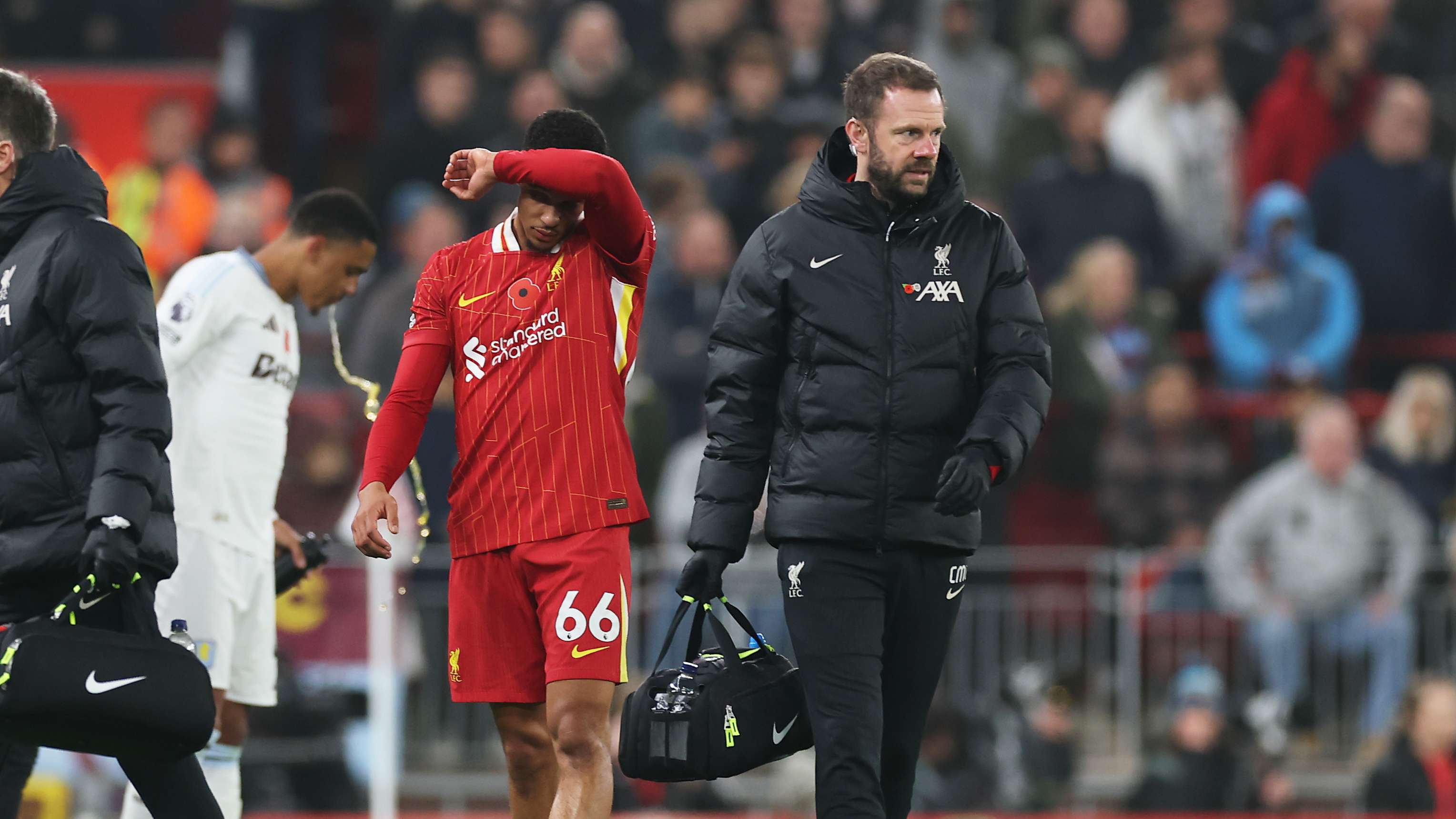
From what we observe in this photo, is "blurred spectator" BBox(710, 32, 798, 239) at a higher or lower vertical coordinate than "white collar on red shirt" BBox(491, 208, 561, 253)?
higher

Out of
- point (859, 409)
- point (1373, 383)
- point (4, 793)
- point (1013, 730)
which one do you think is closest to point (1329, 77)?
point (1373, 383)

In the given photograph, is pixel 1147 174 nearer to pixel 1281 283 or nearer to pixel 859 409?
pixel 1281 283

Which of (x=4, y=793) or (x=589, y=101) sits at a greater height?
(x=589, y=101)

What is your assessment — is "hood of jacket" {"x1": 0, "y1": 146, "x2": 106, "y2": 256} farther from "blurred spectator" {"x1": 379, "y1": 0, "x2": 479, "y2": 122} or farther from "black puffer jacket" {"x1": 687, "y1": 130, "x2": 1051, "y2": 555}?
"blurred spectator" {"x1": 379, "y1": 0, "x2": 479, "y2": 122}

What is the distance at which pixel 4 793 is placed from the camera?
719 cm

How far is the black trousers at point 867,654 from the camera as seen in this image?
680 centimetres

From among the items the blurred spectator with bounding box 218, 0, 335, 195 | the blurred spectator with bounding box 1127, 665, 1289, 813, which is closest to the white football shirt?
the blurred spectator with bounding box 1127, 665, 1289, 813

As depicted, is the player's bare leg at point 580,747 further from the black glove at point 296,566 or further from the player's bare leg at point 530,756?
the black glove at point 296,566

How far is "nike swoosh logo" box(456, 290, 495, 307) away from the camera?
7332 millimetres

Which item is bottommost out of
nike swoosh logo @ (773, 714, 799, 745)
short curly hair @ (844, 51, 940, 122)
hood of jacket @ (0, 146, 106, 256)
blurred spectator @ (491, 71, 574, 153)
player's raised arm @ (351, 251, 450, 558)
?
nike swoosh logo @ (773, 714, 799, 745)

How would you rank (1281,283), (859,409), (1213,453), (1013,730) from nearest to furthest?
(859,409), (1013,730), (1213,453), (1281,283)

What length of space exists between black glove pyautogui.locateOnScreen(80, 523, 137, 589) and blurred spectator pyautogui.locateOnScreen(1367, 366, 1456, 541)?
944 centimetres

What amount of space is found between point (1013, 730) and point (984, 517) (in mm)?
1364

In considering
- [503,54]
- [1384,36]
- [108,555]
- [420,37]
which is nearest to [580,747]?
[108,555]
